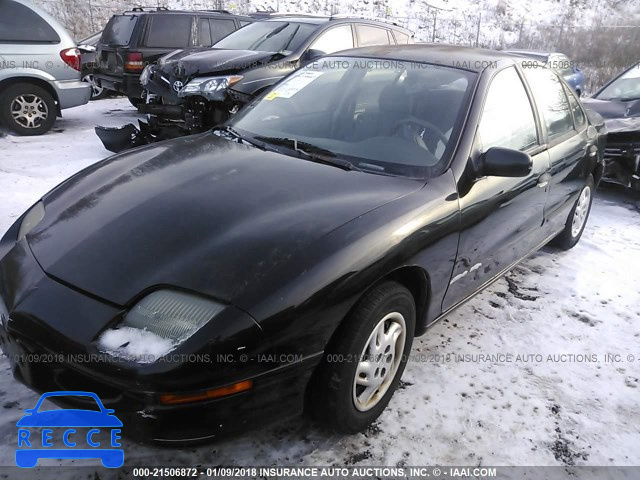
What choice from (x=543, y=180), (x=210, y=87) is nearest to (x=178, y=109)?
(x=210, y=87)

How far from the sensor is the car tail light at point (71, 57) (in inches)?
293

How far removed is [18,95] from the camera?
23.9 ft

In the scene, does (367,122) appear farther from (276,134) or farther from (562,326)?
(562,326)

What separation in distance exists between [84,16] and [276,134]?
70.6ft

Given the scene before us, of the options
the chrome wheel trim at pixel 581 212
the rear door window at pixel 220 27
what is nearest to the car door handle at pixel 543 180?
the chrome wheel trim at pixel 581 212

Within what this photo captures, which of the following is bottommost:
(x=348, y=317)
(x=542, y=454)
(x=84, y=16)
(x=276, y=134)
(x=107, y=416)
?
(x=542, y=454)

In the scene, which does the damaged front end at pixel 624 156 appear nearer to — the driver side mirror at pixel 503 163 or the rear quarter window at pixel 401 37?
the rear quarter window at pixel 401 37

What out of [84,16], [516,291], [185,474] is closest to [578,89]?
[516,291]

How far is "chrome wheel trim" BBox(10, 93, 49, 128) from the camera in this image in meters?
7.32

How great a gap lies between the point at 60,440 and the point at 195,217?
1.11 metres

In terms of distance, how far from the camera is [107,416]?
1.83m

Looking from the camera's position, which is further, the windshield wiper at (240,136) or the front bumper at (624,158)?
the front bumper at (624,158)

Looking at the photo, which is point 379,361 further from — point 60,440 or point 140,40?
point 140,40

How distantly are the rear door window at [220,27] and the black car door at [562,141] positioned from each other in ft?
23.1
